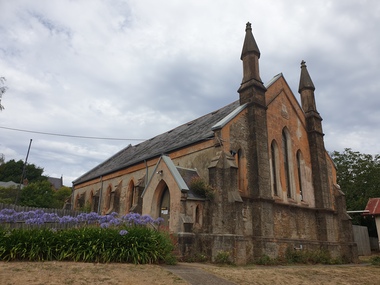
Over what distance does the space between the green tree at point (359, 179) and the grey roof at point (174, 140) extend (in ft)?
74.5

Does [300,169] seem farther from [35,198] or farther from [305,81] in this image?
[35,198]

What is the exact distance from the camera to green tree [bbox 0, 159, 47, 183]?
7169 centimetres

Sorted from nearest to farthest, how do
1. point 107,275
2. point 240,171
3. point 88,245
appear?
point 107,275
point 88,245
point 240,171

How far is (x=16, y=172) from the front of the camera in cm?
7344

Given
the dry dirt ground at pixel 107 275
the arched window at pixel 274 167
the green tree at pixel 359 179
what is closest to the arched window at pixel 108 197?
the arched window at pixel 274 167

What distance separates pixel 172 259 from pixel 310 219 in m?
12.9

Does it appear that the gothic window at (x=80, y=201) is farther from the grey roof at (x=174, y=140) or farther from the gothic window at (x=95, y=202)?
the gothic window at (x=95, y=202)

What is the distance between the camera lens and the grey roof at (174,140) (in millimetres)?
19547

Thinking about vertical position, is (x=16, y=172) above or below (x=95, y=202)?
above

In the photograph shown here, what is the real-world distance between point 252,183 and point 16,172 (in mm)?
73525

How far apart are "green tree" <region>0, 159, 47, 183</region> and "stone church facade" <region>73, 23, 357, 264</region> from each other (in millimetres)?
55597

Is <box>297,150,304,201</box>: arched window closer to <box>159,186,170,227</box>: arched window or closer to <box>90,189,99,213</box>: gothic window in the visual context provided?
<box>159,186,170,227</box>: arched window

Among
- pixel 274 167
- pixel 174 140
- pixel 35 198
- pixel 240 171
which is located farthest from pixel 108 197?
pixel 274 167

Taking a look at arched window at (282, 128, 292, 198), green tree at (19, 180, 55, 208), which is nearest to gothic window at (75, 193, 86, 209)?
green tree at (19, 180, 55, 208)
